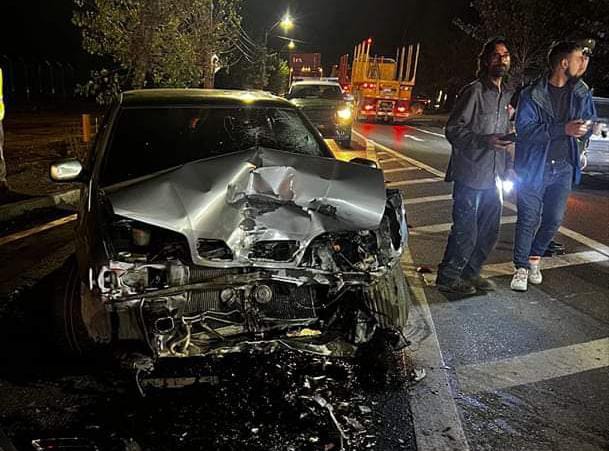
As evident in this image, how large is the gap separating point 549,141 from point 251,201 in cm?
300

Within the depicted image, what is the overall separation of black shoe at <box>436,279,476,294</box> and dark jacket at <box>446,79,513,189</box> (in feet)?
2.94

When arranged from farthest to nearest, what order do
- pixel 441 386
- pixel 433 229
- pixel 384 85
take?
1. pixel 384 85
2. pixel 433 229
3. pixel 441 386

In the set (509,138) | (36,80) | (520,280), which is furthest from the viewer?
(36,80)

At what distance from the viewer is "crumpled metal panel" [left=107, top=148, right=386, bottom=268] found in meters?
3.08

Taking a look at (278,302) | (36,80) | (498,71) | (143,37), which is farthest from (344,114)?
(36,80)

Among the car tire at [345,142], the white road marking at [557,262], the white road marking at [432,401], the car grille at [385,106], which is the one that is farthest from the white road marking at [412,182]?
the car grille at [385,106]

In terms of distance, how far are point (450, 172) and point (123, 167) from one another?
9.27 ft

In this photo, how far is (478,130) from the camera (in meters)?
4.80

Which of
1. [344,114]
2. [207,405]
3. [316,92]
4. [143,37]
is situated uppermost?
[143,37]

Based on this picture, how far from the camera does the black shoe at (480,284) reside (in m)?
5.15

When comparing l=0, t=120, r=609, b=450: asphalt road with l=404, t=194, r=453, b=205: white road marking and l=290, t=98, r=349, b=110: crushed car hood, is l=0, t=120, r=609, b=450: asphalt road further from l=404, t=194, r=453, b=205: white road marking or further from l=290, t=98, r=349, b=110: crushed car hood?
l=290, t=98, r=349, b=110: crushed car hood

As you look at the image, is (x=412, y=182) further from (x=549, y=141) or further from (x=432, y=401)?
(x=432, y=401)

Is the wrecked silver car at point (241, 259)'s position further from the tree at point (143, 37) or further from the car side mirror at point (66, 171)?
the tree at point (143, 37)

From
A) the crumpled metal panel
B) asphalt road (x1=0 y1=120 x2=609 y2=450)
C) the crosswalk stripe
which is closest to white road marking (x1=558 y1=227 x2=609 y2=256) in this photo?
asphalt road (x1=0 y1=120 x2=609 y2=450)
